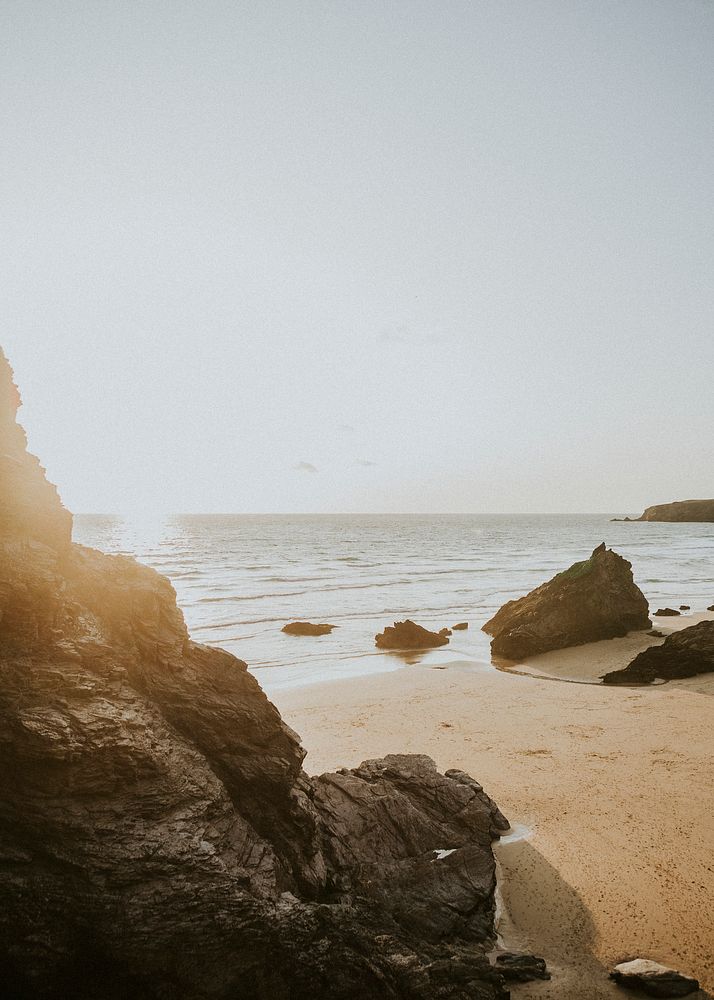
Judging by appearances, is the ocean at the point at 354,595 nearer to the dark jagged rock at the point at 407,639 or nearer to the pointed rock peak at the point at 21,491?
the dark jagged rock at the point at 407,639

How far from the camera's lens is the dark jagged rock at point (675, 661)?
16984mm

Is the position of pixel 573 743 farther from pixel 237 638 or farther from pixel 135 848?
pixel 237 638

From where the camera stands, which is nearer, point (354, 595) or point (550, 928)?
point (550, 928)

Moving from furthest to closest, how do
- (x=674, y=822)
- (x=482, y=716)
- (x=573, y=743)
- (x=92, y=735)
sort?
(x=482, y=716) → (x=573, y=743) → (x=674, y=822) → (x=92, y=735)

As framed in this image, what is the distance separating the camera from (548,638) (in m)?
21.9

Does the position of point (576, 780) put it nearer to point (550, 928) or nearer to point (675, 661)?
point (550, 928)

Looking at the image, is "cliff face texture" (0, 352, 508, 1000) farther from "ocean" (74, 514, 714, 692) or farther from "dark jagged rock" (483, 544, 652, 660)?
"dark jagged rock" (483, 544, 652, 660)

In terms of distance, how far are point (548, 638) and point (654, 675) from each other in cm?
502

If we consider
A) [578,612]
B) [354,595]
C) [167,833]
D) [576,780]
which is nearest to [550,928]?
[576,780]

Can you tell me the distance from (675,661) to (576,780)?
30.8ft

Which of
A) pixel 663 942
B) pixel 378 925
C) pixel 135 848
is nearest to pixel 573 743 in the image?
pixel 663 942

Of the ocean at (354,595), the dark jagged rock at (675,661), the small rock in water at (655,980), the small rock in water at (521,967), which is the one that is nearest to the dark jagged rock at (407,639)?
the ocean at (354,595)

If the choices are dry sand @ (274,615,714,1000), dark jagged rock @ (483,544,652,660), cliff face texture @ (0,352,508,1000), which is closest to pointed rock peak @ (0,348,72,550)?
cliff face texture @ (0,352,508,1000)

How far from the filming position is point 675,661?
56.9ft
